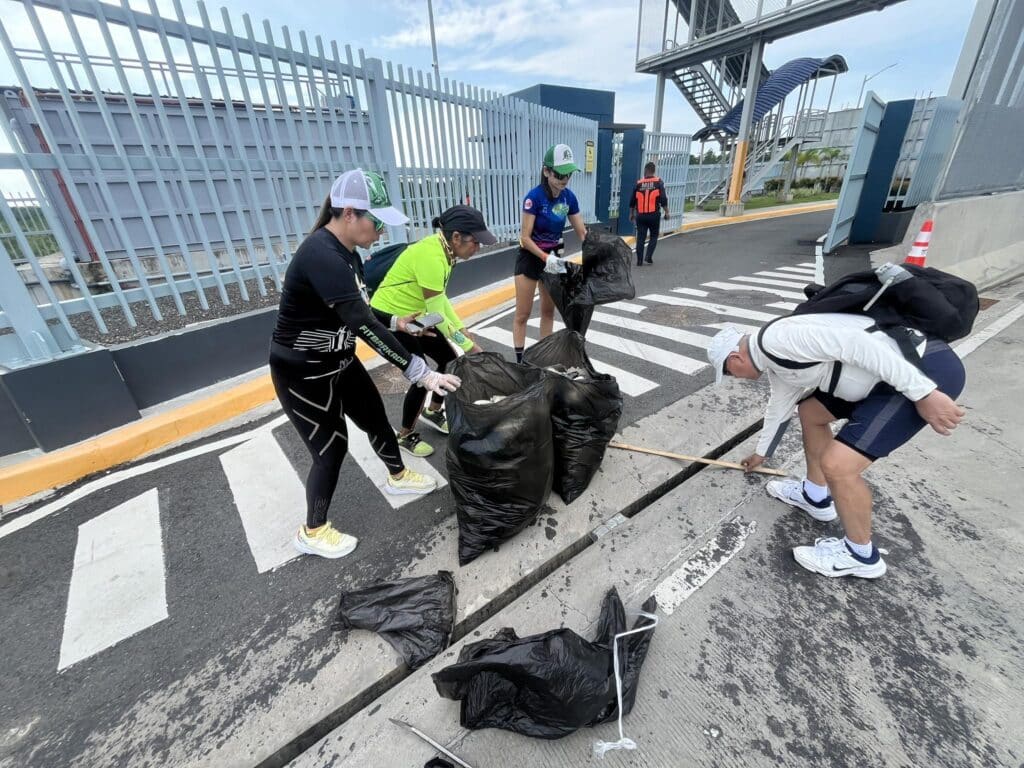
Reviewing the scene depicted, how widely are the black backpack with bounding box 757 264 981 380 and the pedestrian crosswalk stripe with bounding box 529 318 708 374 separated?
2.40 metres

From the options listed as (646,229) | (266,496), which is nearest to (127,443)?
(266,496)

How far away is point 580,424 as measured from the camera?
2.41 meters

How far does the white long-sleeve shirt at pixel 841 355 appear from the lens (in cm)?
158

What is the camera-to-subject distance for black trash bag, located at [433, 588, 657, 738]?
137 centimetres

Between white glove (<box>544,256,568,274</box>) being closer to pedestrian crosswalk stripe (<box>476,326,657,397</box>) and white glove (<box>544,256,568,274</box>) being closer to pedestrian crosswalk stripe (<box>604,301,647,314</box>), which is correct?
pedestrian crosswalk stripe (<box>476,326,657,397</box>)

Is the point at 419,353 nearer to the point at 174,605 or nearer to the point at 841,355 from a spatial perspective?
the point at 174,605

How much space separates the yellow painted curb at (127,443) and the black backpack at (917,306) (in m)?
4.16

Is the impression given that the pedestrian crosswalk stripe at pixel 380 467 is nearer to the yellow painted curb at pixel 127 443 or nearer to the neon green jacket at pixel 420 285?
the neon green jacket at pixel 420 285

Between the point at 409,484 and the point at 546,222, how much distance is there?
2442 mm

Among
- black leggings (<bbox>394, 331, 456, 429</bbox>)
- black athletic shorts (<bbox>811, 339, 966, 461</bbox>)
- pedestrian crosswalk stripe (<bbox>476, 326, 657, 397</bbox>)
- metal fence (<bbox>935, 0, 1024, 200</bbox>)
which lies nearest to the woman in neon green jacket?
black leggings (<bbox>394, 331, 456, 429</bbox>)

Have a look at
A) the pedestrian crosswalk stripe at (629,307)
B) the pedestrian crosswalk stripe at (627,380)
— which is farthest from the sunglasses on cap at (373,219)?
the pedestrian crosswalk stripe at (629,307)

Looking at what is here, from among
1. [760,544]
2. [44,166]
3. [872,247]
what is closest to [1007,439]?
[760,544]

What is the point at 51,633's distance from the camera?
1.89 m

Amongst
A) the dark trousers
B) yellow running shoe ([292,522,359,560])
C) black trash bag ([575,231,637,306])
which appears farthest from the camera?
the dark trousers
